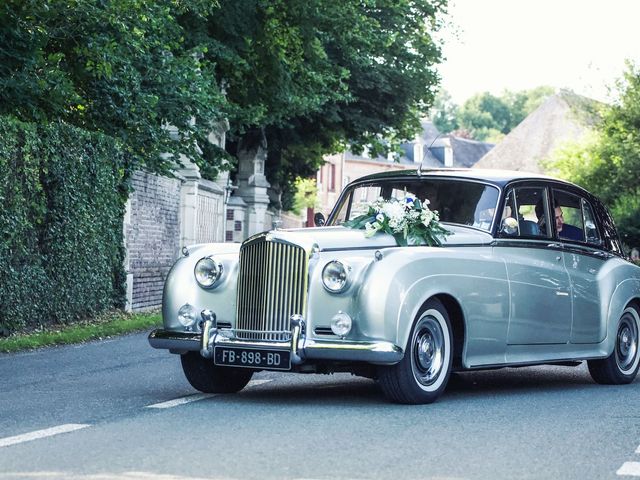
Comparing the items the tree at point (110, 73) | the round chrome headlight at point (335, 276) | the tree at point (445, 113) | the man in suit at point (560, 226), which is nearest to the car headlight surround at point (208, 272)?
the round chrome headlight at point (335, 276)

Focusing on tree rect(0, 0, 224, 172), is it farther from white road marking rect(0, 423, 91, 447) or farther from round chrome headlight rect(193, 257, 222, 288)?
white road marking rect(0, 423, 91, 447)

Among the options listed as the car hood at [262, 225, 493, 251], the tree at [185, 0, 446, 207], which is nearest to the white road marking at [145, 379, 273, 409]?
the car hood at [262, 225, 493, 251]

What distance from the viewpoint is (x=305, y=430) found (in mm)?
8086

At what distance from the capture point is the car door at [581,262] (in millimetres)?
11805

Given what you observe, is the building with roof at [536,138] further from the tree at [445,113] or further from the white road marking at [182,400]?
the white road marking at [182,400]

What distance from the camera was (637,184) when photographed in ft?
187

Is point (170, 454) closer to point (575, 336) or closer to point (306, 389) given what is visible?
point (306, 389)

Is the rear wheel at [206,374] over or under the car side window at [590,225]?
under

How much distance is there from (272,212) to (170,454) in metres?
38.7

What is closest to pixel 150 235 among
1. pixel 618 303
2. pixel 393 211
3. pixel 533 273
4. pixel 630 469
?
pixel 618 303

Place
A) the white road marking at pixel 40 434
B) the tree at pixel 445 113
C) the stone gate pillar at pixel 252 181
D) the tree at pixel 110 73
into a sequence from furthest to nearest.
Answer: the tree at pixel 445 113 → the stone gate pillar at pixel 252 181 → the tree at pixel 110 73 → the white road marking at pixel 40 434

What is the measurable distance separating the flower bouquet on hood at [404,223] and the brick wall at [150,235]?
475 inches

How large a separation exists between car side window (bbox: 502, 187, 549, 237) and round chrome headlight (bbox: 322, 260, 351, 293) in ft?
6.78

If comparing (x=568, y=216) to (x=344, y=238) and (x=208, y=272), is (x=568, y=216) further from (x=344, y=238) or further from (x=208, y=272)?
(x=208, y=272)
